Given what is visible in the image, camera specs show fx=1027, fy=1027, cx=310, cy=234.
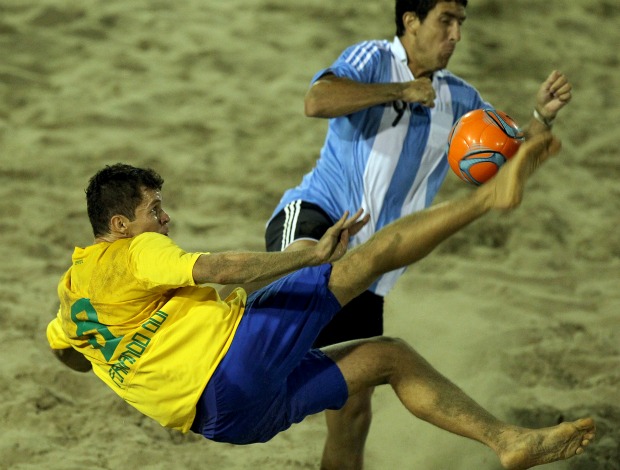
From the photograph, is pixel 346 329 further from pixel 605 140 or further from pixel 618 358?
pixel 605 140

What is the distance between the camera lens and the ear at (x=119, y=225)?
127 inches

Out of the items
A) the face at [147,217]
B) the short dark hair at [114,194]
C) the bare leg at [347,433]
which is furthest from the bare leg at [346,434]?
the short dark hair at [114,194]

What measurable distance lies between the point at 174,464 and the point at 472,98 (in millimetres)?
2007

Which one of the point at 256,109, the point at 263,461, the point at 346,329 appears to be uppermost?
the point at 256,109

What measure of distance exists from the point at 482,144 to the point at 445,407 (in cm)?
97

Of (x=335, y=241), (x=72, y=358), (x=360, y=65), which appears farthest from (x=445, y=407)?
(x=360, y=65)

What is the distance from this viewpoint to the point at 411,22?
4266 millimetres

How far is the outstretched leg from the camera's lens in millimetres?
3385

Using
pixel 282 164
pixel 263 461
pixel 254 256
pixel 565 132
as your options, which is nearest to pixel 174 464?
pixel 263 461

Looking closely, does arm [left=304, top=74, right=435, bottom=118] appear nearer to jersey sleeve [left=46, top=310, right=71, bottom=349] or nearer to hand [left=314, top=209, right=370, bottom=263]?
hand [left=314, top=209, right=370, bottom=263]

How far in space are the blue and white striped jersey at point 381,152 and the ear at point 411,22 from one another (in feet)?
0.27

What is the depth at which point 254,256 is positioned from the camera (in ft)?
10.1

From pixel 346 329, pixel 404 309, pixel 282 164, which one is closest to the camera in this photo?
pixel 346 329

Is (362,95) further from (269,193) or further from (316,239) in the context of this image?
(269,193)
